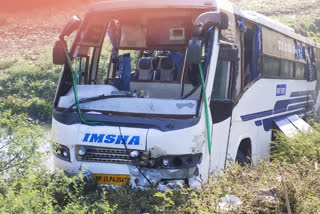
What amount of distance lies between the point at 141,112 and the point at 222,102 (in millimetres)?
1158

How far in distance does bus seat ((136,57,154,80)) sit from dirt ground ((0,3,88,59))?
16.2 m

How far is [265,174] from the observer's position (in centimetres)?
523

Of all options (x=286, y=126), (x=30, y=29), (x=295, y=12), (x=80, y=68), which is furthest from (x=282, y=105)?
(x=295, y=12)

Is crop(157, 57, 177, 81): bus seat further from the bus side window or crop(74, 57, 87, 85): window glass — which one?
crop(74, 57, 87, 85): window glass

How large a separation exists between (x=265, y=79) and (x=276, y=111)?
1.04 meters

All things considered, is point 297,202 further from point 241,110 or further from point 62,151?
point 62,151

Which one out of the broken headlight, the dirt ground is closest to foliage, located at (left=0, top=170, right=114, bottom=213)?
the broken headlight

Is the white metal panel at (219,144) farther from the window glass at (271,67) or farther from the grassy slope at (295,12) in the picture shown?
the grassy slope at (295,12)

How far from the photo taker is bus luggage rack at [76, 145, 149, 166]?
515 cm

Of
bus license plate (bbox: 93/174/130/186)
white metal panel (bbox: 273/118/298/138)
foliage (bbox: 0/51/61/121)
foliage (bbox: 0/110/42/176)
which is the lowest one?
foliage (bbox: 0/51/61/121)

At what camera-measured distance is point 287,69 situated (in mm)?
9633

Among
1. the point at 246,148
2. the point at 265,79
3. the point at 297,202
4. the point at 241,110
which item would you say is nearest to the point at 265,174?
the point at 297,202

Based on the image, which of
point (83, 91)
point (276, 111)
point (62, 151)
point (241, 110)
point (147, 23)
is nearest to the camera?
point (62, 151)

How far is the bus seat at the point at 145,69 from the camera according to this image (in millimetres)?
7023
